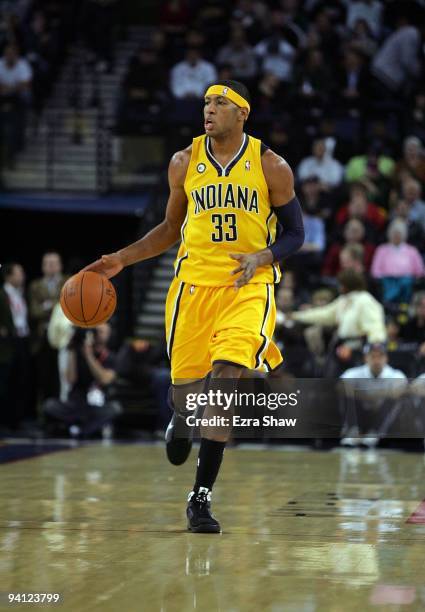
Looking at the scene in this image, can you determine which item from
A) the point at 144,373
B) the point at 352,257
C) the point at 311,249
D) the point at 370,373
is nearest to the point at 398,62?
the point at 311,249

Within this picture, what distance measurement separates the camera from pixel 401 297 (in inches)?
480

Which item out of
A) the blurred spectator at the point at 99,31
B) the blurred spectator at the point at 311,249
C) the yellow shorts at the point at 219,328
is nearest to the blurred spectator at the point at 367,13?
the blurred spectator at the point at 99,31

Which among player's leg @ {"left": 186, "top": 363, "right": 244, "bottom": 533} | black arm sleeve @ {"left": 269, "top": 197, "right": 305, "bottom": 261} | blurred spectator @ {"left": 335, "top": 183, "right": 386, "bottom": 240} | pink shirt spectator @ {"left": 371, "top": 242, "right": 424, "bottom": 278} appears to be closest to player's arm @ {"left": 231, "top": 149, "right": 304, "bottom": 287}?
black arm sleeve @ {"left": 269, "top": 197, "right": 305, "bottom": 261}

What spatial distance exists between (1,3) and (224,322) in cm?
1337

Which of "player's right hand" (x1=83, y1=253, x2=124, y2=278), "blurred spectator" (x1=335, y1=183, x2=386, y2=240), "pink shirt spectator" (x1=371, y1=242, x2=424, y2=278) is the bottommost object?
"player's right hand" (x1=83, y1=253, x2=124, y2=278)

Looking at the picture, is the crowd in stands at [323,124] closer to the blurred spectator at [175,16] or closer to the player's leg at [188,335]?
the blurred spectator at [175,16]

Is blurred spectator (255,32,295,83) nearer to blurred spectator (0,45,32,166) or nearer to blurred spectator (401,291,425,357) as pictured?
blurred spectator (0,45,32,166)

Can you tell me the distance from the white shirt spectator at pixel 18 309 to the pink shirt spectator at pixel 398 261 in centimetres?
356

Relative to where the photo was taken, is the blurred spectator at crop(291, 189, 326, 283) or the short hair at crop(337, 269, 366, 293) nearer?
the short hair at crop(337, 269, 366, 293)

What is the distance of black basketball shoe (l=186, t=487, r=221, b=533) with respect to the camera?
221 inches

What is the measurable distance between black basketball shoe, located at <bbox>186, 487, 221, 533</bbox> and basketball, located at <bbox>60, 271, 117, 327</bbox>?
1097 mm

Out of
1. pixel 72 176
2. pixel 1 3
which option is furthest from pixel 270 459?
pixel 1 3

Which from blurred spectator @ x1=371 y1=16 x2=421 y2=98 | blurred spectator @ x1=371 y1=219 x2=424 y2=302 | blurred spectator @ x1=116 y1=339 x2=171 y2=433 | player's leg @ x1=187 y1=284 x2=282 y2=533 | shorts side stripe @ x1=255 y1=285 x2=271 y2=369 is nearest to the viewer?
player's leg @ x1=187 y1=284 x2=282 y2=533

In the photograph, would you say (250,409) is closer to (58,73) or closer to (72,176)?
(72,176)
